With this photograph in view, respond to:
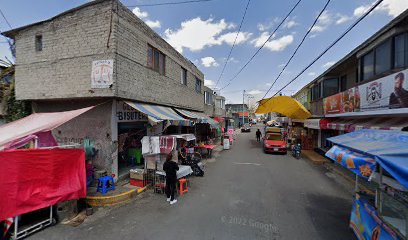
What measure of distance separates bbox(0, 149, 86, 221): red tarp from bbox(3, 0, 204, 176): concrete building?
7.93ft

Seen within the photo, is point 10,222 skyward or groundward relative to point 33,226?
skyward

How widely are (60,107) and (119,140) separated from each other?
393 cm

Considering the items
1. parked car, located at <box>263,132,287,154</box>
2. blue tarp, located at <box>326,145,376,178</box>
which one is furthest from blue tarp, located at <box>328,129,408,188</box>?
parked car, located at <box>263,132,287,154</box>

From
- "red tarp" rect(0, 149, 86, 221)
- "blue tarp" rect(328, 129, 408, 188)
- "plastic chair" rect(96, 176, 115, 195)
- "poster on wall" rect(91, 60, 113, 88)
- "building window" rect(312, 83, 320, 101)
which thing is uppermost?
"building window" rect(312, 83, 320, 101)

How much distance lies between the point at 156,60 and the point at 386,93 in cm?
1122

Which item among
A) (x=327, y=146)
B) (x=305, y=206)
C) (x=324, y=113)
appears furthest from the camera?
(x=327, y=146)

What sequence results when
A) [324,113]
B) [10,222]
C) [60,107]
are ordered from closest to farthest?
[10,222] → [60,107] → [324,113]

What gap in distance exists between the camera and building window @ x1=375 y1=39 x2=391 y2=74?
24.6ft

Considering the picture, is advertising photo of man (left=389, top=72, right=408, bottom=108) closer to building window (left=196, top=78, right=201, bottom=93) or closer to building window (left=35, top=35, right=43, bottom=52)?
building window (left=196, top=78, right=201, bottom=93)

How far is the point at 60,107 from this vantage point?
9.61m

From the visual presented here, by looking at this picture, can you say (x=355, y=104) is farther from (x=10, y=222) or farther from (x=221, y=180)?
(x=10, y=222)

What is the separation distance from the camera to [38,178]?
488 cm

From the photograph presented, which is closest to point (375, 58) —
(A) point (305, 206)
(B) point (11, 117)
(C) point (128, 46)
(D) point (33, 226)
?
(A) point (305, 206)

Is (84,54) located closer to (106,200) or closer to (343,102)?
(106,200)
